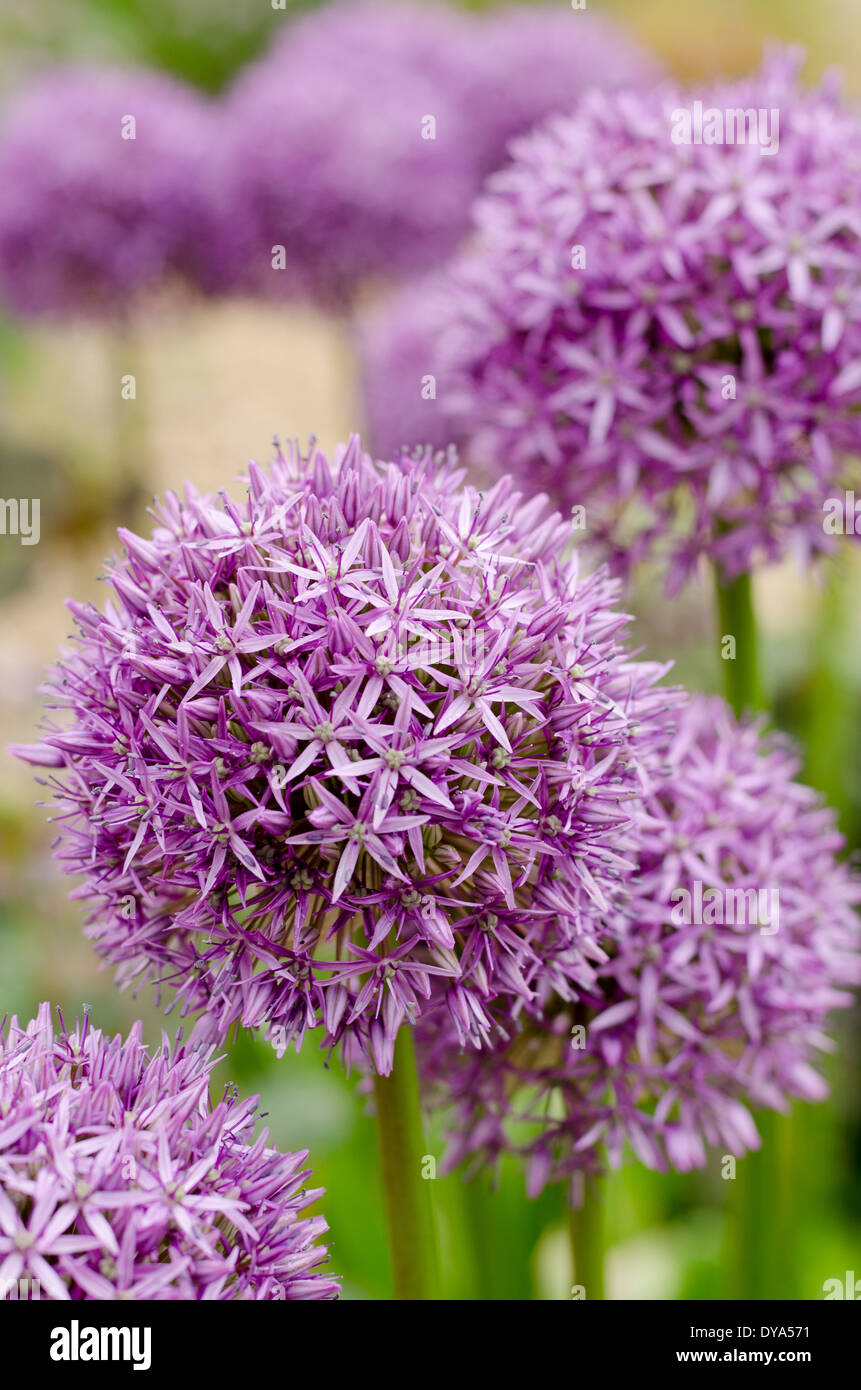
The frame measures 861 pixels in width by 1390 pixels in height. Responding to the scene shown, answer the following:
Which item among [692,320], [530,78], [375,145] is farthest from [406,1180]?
[530,78]

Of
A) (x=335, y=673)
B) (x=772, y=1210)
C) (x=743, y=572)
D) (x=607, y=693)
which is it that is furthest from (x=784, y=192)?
(x=772, y=1210)

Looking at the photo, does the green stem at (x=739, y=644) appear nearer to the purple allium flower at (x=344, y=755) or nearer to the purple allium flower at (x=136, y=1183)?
the purple allium flower at (x=344, y=755)

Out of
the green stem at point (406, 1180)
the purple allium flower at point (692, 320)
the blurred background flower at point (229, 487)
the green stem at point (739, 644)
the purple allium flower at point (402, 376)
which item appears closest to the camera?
the green stem at point (406, 1180)

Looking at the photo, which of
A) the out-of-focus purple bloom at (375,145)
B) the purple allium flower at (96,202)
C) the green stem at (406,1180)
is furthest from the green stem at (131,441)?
the green stem at (406,1180)

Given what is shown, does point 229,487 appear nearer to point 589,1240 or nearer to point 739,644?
point 739,644

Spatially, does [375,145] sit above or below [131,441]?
above
